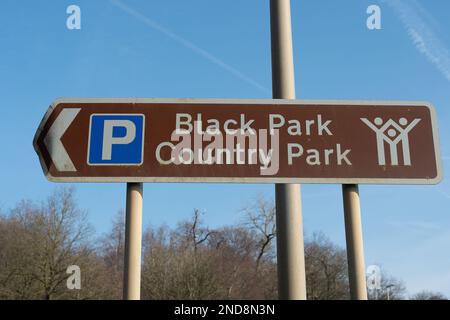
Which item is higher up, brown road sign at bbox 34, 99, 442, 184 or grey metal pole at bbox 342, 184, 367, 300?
brown road sign at bbox 34, 99, 442, 184

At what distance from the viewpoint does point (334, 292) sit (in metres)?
40.1

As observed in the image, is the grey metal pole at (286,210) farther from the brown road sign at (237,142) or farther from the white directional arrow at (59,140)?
the white directional arrow at (59,140)

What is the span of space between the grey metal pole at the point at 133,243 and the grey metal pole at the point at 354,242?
5.03 feet

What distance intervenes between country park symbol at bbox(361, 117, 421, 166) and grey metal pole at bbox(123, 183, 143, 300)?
6.08 ft

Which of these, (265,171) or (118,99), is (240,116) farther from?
(118,99)

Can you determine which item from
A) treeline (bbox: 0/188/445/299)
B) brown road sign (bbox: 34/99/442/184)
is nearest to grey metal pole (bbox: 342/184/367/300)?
brown road sign (bbox: 34/99/442/184)

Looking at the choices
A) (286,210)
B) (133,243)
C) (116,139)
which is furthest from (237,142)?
(133,243)

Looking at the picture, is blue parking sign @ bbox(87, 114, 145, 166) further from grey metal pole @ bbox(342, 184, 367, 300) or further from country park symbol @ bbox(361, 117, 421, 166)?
country park symbol @ bbox(361, 117, 421, 166)

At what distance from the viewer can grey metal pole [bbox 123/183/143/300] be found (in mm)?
3323

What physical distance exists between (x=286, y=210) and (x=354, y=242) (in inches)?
21.8

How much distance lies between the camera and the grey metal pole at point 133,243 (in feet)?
10.9

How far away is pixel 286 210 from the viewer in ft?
11.9

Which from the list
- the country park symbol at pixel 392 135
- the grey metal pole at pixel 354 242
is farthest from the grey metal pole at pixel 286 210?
the country park symbol at pixel 392 135
